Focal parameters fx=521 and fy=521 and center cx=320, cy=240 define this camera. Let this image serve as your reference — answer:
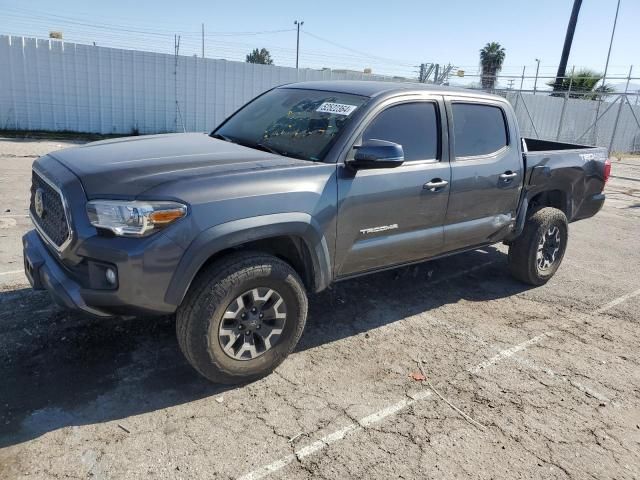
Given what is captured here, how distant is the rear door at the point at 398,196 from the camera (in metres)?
3.58

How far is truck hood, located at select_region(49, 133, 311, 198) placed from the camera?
2.88 m

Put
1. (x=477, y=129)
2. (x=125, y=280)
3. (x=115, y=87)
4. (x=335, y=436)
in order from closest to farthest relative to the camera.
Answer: (x=125, y=280), (x=335, y=436), (x=477, y=129), (x=115, y=87)

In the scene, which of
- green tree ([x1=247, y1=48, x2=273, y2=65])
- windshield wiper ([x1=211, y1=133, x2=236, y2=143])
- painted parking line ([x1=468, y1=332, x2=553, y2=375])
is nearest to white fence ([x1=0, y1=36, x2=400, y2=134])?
windshield wiper ([x1=211, y1=133, x2=236, y2=143])

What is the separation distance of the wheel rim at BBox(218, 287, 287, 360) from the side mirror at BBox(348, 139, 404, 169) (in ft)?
3.39

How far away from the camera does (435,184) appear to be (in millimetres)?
4043

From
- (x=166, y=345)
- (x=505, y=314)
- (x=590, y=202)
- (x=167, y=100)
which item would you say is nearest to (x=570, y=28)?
(x=167, y=100)

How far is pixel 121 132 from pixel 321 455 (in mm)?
14509

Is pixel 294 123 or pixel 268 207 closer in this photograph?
pixel 268 207

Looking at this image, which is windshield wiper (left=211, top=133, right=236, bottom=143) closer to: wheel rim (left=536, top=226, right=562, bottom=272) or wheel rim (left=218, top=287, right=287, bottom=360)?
wheel rim (left=218, top=287, right=287, bottom=360)

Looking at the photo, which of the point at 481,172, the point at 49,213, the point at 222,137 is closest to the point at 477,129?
the point at 481,172

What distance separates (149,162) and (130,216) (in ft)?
1.80

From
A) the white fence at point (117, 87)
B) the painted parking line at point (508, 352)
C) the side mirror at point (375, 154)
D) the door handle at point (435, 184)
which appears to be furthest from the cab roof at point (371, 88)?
the white fence at point (117, 87)

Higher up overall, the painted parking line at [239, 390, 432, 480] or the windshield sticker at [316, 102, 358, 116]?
the windshield sticker at [316, 102, 358, 116]

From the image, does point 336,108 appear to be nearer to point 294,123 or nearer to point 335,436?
point 294,123
